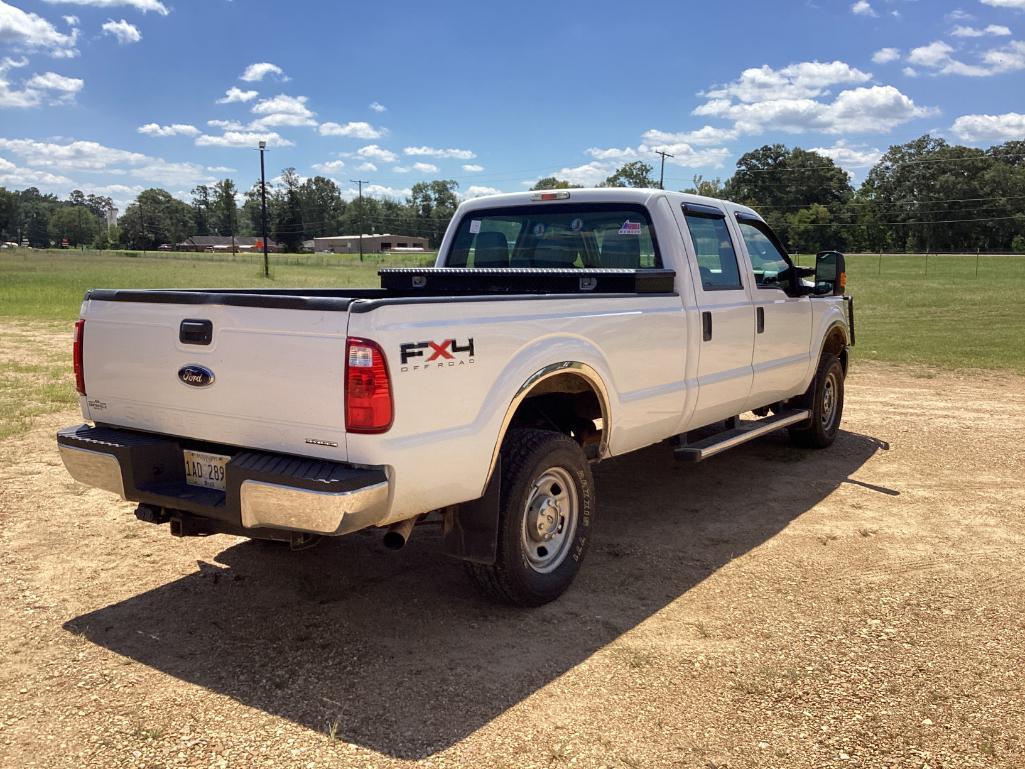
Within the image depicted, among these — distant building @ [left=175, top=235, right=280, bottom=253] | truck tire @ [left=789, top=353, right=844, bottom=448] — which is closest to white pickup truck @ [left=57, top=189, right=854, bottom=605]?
truck tire @ [left=789, top=353, right=844, bottom=448]

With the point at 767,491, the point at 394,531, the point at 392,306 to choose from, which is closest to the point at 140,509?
the point at 394,531

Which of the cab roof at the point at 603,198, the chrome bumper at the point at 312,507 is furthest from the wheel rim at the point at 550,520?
the cab roof at the point at 603,198

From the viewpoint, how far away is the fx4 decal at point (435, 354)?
3.35 metres

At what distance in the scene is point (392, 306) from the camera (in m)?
Answer: 3.30

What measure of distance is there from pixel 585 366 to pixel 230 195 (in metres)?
151

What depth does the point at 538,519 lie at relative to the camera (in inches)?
169

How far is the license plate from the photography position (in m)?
3.75

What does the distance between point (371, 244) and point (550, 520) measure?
13494 centimetres

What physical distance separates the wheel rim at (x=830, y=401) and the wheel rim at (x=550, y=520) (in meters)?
4.06

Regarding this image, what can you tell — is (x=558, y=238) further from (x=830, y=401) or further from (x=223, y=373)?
(x=830, y=401)

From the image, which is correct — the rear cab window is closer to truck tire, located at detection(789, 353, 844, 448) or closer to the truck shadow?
the truck shadow

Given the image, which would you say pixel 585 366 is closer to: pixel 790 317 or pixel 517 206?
pixel 517 206

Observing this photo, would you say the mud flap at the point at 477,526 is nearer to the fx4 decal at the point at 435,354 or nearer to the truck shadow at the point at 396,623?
the truck shadow at the point at 396,623

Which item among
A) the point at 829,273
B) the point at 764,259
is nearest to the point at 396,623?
the point at 764,259
